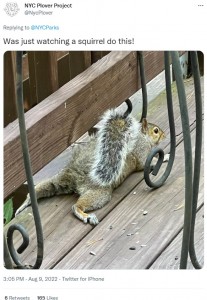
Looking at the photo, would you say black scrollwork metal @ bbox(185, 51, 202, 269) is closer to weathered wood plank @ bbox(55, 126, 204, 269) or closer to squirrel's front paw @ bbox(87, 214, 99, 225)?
weathered wood plank @ bbox(55, 126, 204, 269)

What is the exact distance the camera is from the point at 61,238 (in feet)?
4.64

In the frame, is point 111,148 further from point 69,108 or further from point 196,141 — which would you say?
point 196,141

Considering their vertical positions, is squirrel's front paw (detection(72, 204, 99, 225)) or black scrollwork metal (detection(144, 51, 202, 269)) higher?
black scrollwork metal (detection(144, 51, 202, 269))

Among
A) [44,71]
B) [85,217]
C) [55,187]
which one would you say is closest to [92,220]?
[85,217]

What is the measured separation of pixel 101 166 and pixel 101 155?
0.02 meters

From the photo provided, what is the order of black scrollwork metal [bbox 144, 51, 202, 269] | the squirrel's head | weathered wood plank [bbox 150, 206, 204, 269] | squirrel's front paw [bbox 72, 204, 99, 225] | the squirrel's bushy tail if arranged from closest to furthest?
black scrollwork metal [bbox 144, 51, 202, 269] < weathered wood plank [bbox 150, 206, 204, 269] < squirrel's front paw [bbox 72, 204, 99, 225] < the squirrel's bushy tail < the squirrel's head

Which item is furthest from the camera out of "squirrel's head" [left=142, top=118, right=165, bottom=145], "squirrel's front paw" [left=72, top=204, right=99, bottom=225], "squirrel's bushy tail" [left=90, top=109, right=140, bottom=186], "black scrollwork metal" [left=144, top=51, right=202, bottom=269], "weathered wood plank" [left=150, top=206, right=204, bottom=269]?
"squirrel's head" [left=142, top=118, right=165, bottom=145]


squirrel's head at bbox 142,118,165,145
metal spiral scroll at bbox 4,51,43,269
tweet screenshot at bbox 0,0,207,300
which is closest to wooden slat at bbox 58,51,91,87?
tweet screenshot at bbox 0,0,207,300

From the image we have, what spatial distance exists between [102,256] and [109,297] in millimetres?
128

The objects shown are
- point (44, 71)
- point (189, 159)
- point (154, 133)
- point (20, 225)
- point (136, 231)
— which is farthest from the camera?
point (154, 133)

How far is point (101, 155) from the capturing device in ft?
5.17

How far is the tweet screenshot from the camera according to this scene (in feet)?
4.00

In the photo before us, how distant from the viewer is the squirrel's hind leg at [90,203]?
1.46 meters
